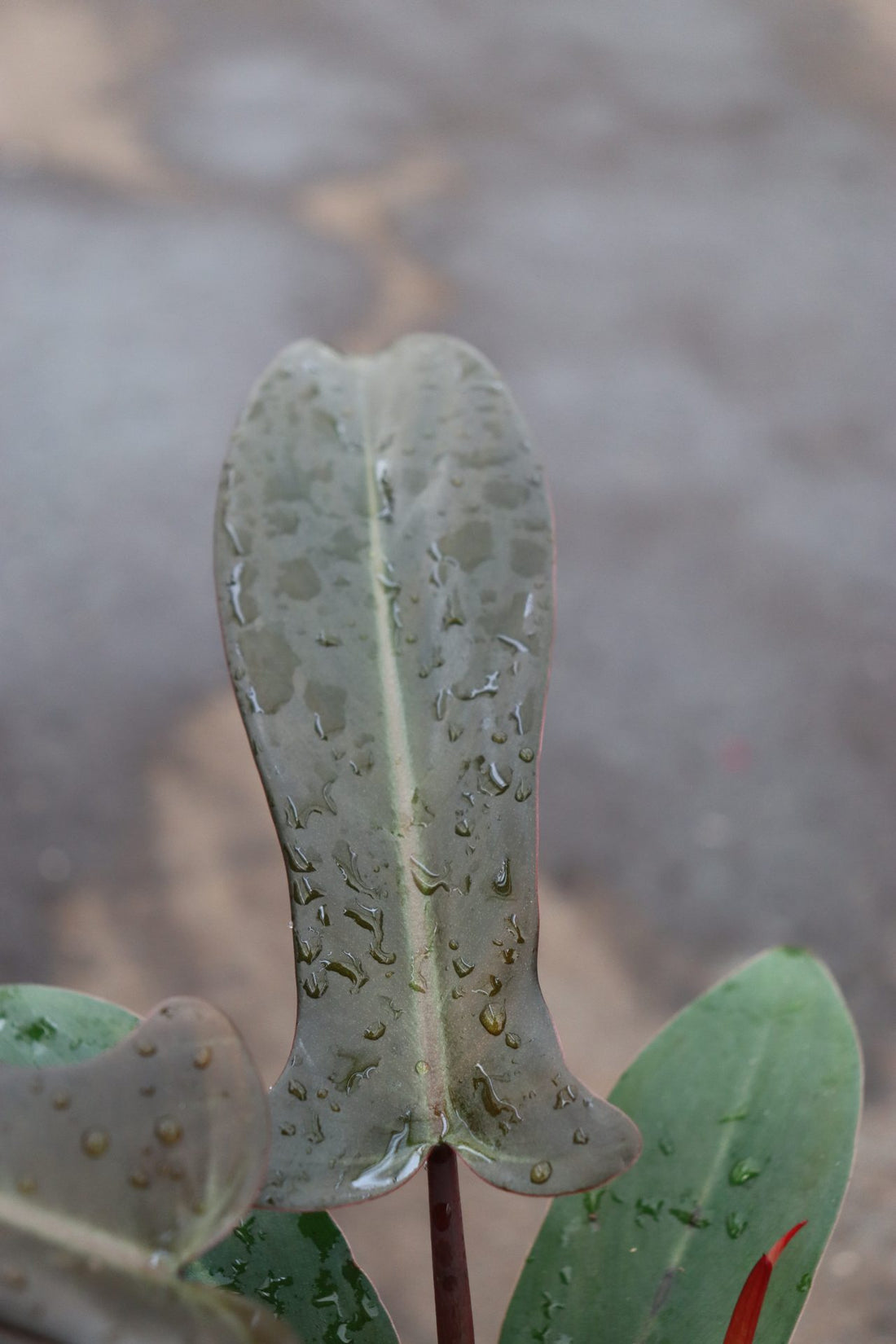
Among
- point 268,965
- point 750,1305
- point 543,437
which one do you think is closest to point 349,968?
point 750,1305

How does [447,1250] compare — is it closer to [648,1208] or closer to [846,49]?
[648,1208]

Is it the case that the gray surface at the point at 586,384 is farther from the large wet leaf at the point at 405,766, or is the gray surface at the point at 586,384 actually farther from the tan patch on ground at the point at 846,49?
the large wet leaf at the point at 405,766

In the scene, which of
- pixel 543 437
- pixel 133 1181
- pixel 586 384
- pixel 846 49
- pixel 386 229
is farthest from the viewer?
pixel 846 49

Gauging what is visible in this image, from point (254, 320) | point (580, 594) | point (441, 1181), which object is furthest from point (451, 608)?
point (254, 320)

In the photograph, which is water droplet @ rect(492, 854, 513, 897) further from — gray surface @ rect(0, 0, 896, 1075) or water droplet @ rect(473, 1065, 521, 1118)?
gray surface @ rect(0, 0, 896, 1075)

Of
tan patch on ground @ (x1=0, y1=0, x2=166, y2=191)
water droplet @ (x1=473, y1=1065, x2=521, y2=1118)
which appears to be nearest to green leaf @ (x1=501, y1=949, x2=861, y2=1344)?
water droplet @ (x1=473, y1=1065, x2=521, y2=1118)

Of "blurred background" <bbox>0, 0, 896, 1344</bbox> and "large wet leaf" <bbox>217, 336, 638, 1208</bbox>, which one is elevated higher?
"blurred background" <bbox>0, 0, 896, 1344</bbox>

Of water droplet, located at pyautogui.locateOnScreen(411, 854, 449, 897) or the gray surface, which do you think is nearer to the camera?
water droplet, located at pyautogui.locateOnScreen(411, 854, 449, 897)
